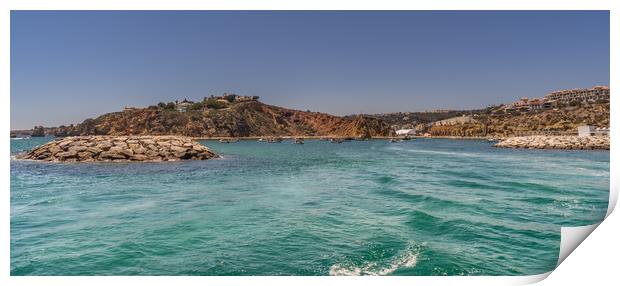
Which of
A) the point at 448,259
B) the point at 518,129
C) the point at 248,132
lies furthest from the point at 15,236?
the point at 518,129

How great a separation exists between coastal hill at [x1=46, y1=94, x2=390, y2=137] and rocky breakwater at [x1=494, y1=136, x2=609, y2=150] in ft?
72.6

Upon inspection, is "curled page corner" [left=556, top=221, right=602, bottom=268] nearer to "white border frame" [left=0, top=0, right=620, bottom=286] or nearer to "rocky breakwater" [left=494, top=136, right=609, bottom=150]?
"white border frame" [left=0, top=0, right=620, bottom=286]

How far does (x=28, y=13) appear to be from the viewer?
5.06m

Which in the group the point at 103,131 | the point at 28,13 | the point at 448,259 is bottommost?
the point at 448,259

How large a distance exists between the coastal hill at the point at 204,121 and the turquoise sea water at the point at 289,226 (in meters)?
5.47

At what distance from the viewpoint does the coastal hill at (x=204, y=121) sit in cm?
2175

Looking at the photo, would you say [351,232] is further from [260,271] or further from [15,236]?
[15,236]

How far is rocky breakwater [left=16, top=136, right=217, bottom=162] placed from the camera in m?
14.5

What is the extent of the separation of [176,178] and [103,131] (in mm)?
13012

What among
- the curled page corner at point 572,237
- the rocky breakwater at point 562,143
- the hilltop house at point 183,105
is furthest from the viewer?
the hilltop house at point 183,105

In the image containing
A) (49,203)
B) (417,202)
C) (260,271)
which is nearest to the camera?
(260,271)
